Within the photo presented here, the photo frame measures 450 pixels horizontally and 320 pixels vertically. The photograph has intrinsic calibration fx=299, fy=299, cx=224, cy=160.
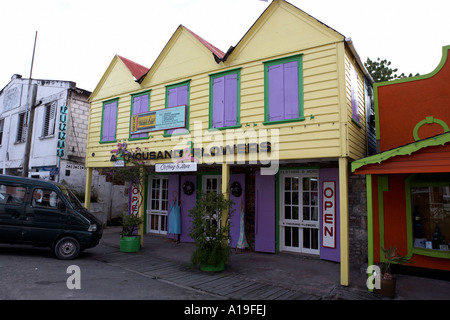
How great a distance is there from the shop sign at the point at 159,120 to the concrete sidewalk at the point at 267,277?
3.85 meters

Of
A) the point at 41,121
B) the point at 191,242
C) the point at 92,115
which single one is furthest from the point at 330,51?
the point at 41,121

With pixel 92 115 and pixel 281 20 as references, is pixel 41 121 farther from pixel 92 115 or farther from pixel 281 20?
pixel 281 20

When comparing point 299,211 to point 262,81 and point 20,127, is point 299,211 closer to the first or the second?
point 262,81

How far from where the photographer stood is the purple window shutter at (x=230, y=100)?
8062 mm

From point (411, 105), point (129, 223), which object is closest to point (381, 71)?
point (411, 105)

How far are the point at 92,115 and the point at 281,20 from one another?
8.06 meters

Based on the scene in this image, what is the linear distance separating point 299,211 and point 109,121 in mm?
7490

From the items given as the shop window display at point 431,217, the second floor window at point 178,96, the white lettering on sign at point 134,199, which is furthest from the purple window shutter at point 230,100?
the white lettering on sign at point 134,199

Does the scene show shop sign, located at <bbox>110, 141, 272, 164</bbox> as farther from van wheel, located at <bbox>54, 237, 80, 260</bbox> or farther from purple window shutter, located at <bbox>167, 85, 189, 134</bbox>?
van wheel, located at <bbox>54, 237, 80, 260</bbox>

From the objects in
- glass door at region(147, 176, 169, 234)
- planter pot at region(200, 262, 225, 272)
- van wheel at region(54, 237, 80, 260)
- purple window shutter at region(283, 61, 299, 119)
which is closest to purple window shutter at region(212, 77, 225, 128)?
purple window shutter at region(283, 61, 299, 119)

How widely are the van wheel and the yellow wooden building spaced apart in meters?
2.93

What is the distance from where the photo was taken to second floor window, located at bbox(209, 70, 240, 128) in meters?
8.06

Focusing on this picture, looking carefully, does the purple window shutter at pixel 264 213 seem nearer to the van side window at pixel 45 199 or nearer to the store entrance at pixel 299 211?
the store entrance at pixel 299 211

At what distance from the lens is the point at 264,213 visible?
9180 millimetres
